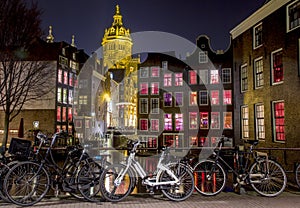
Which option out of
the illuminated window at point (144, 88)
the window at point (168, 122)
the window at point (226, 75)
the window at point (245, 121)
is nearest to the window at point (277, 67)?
the window at point (245, 121)

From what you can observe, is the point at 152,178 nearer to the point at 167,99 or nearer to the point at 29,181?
the point at 29,181

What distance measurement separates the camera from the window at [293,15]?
1288 cm

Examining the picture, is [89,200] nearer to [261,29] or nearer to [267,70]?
[267,70]

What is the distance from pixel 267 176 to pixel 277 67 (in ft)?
31.2

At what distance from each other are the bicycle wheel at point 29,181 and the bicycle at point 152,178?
118 centimetres

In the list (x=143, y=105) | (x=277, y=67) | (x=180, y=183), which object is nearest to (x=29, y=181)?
(x=180, y=183)

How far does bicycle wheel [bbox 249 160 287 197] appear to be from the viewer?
248 inches

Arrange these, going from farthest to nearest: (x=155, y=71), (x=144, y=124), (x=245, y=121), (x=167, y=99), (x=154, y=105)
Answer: (x=144, y=124)
(x=155, y=71)
(x=154, y=105)
(x=167, y=99)
(x=245, y=121)

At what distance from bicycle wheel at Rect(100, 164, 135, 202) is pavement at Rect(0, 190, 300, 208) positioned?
145 millimetres

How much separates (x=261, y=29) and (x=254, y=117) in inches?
199

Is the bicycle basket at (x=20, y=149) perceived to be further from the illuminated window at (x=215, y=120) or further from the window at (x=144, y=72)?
the window at (x=144, y=72)

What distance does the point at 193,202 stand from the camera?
5.70 m

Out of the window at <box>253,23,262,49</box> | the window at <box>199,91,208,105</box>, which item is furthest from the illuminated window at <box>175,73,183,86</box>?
the window at <box>253,23,262,49</box>

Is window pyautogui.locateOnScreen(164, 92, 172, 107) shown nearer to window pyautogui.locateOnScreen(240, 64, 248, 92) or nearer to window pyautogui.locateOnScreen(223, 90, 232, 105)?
window pyautogui.locateOnScreen(223, 90, 232, 105)
